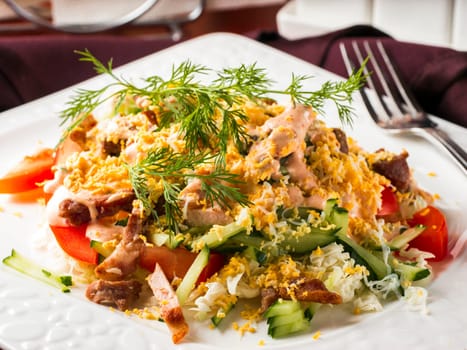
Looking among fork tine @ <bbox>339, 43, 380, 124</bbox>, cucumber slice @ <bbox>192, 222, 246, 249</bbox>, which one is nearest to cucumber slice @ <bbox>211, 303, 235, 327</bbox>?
cucumber slice @ <bbox>192, 222, 246, 249</bbox>

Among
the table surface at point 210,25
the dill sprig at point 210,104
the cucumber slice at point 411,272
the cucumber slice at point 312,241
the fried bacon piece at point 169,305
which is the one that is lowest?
the table surface at point 210,25

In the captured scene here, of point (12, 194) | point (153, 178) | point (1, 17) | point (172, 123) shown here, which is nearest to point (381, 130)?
point (172, 123)

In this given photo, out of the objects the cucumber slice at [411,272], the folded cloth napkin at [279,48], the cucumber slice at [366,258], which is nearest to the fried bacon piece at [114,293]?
the cucumber slice at [366,258]

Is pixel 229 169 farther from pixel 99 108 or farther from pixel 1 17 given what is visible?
pixel 1 17

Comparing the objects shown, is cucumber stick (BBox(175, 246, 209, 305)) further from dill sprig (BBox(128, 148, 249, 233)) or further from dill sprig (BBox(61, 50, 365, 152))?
dill sprig (BBox(61, 50, 365, 152))

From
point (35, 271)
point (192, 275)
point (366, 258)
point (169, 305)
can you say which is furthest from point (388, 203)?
point (35, 271)

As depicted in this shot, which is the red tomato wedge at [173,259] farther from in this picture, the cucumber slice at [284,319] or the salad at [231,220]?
the cucumber slice at [284,319]
